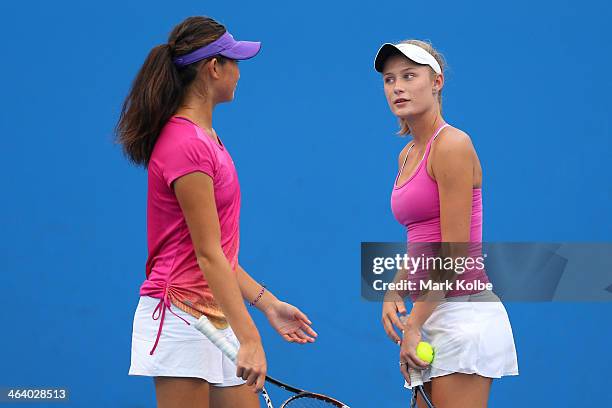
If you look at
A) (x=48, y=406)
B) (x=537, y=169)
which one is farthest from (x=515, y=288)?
(x=48, y=406)

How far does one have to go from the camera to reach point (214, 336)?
194 centimetres

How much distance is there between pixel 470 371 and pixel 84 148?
2.21 metres

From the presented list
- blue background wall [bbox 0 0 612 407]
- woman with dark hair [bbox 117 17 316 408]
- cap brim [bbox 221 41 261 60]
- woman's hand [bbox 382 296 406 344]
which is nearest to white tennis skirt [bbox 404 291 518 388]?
A: woman's hand [bbox 382 296 406 344]

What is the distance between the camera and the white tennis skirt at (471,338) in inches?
83.3

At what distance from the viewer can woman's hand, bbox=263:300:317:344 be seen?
2.29 meters

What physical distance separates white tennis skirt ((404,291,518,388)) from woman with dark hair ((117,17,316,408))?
45 cm

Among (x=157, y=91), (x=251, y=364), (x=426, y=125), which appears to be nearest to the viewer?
(x=251, y=364)

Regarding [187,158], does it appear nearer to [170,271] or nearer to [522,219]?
[170,271]

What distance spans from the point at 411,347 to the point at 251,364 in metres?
0.46

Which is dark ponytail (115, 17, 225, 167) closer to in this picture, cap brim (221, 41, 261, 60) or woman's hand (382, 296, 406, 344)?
cap brim (221, 41, 261, 60)

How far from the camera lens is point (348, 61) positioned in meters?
3.90

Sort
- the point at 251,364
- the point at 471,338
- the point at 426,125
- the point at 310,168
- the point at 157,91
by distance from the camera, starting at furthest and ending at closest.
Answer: the point at 310,168 → the point at 426,125 → the point at 471,338 → the point at 157,91 → the point at 251,364

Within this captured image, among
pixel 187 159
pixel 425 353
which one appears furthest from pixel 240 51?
pixel 425 353

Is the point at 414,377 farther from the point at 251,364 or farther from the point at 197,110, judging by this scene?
the point at 197,110
